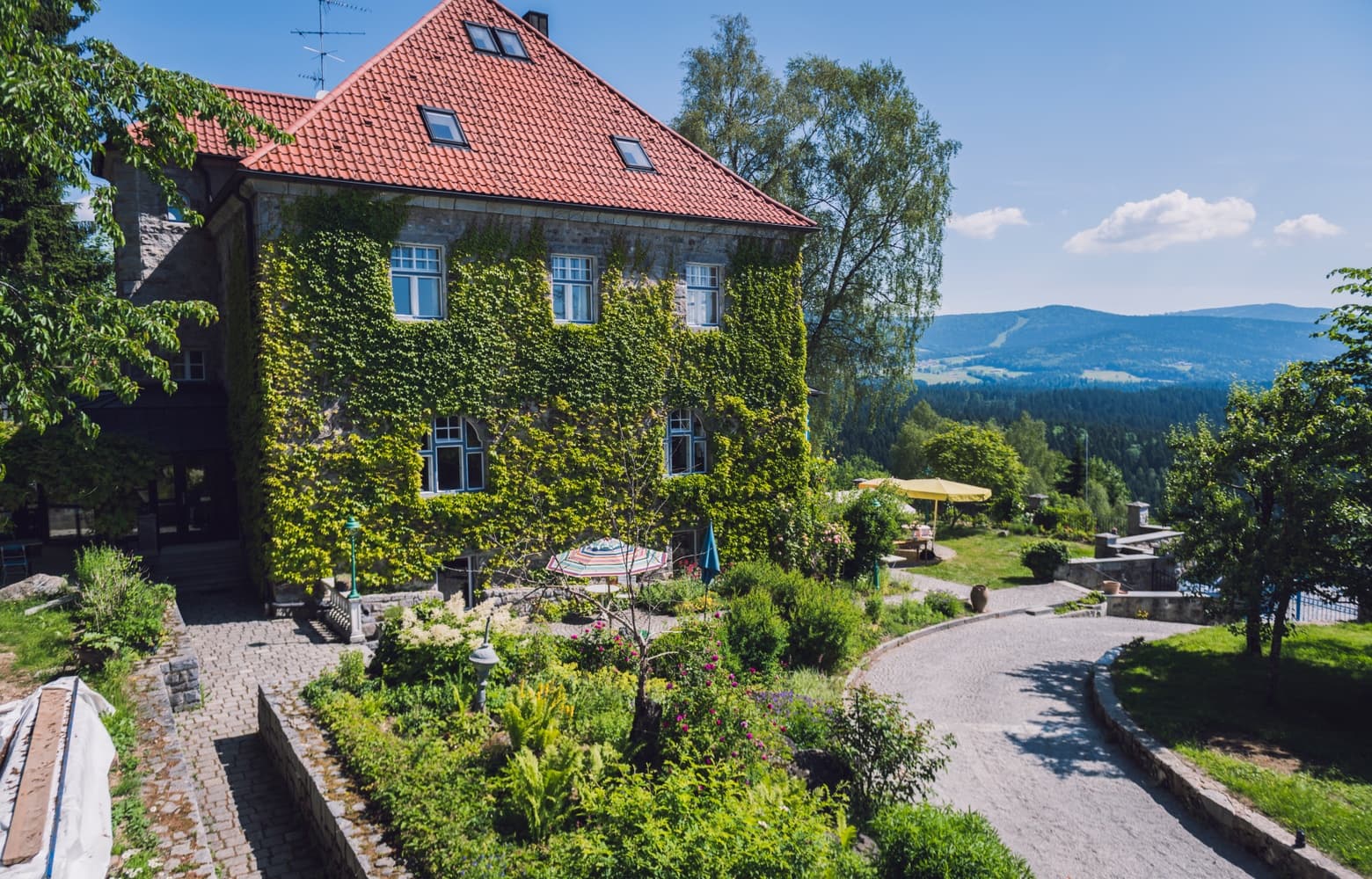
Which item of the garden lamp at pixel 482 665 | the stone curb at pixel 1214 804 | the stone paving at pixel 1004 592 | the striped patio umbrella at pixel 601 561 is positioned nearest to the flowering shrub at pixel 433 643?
the garden lamp at pixel 482 665

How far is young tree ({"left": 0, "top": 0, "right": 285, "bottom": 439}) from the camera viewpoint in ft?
29.6

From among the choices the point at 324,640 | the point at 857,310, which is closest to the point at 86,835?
the point at 324,640

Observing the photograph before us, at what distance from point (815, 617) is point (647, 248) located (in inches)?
391

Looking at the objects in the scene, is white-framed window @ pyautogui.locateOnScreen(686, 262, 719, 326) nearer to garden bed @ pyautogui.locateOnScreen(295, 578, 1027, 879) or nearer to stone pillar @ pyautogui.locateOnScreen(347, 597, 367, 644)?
garden bed @ pyautogui.locateOnScreen(295, 578, 1027, 879)

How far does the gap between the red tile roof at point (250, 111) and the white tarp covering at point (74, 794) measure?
49.3 feet

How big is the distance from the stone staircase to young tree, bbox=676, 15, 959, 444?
2048 cm

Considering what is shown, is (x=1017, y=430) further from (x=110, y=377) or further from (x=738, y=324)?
(x=110, y=377)

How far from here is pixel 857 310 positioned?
2994 centimetres

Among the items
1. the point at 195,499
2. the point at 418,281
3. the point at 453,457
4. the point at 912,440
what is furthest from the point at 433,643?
the point at 912,440

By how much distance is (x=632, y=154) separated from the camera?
20797 mm

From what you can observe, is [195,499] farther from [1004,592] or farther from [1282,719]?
[1282,719]

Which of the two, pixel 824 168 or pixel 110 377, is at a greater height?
pixel 824 168

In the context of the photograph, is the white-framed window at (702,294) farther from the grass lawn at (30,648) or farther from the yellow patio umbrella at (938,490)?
the grass lawn at (30,648)

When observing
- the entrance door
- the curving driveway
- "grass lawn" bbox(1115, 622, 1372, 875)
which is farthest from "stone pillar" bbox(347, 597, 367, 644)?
"grass lawn" bbox(1115, 622, 1372, 875)
